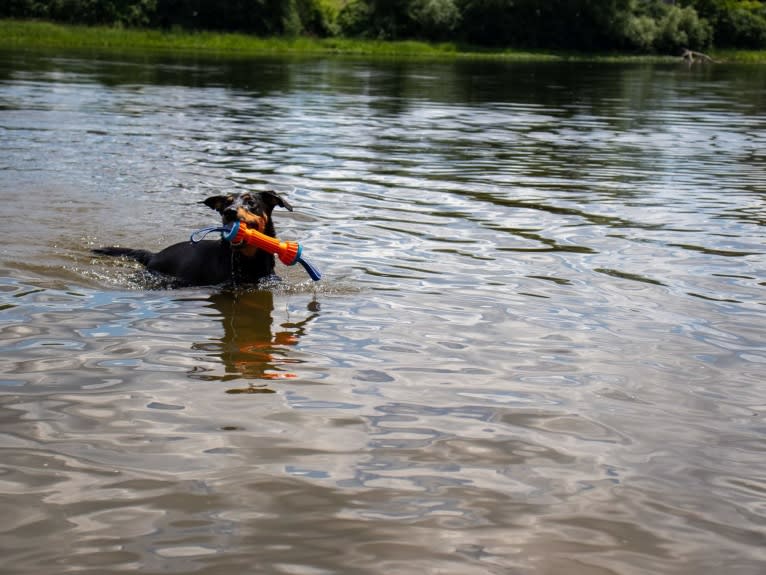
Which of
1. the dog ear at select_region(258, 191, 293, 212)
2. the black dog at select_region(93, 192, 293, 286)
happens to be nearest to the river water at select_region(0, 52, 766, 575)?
the black dog at select_region(93, 192, 293, 286)

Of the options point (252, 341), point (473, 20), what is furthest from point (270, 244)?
point (473, 20)

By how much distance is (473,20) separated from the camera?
76062 millimetres

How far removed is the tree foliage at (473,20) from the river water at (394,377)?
56.6 metres

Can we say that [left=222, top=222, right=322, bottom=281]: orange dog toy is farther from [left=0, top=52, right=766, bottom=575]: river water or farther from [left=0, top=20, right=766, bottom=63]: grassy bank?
[left=0, top=20, right=766, bottom=63]: grassy bank

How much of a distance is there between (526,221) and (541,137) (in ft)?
32.4

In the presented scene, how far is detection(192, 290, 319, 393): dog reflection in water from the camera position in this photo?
612 centimetres

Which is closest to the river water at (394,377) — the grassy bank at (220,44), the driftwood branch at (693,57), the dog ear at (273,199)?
the dog ear at (273,199)

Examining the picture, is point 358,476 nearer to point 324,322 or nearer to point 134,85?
point 324,322

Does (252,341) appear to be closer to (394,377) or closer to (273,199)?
(394,377)

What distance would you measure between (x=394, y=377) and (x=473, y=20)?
73130 mm

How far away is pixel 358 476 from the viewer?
463 centimetres

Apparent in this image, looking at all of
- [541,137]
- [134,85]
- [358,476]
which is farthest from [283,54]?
[358,476]

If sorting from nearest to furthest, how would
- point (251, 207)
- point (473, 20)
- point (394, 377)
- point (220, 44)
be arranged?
point (394, 377), point (251, 207), point (220, 44), point (473, 20)

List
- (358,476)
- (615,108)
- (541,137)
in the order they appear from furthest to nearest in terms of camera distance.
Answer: (615,108) → (541,137) → (358,476)
